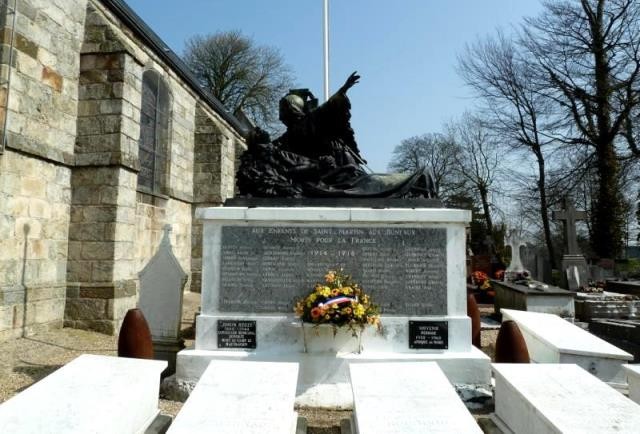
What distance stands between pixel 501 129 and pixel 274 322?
22.3 m

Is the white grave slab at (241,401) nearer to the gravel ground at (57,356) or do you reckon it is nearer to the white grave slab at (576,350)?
the gravel ground at (57,356)

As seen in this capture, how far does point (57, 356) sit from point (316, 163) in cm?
463

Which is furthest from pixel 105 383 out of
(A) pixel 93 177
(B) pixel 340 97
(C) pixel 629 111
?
(C) pixel 629 111

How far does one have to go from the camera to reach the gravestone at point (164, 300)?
545 centimetres

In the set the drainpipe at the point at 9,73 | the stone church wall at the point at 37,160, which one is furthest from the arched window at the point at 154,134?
the drainpipe at the point at 9,73

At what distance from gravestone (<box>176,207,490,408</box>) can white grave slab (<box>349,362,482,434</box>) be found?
1.20 metres

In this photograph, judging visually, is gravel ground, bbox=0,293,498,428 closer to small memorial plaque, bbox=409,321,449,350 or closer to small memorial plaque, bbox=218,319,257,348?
small memorial plaque, bbox=218,319,257,348

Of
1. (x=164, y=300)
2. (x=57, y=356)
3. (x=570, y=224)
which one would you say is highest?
(x=570, y=224)

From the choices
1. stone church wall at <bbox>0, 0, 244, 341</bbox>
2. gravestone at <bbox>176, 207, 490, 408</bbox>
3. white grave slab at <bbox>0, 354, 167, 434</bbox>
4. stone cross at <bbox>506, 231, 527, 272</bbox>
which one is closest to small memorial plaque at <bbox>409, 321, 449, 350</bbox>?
gravestone at <bbox>176, 207, 490, 408</bbox>

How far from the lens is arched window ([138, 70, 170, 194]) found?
11359mm

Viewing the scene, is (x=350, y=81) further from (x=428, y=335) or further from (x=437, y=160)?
(x=437, y=160)

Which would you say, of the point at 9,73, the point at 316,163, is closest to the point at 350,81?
the point at 316,163

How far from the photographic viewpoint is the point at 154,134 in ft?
39.1

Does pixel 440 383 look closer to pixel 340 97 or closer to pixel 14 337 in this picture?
pixel 340 97
